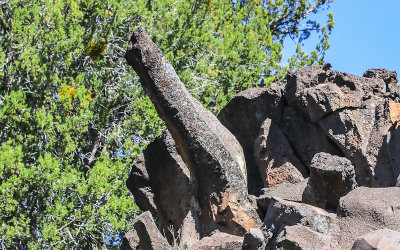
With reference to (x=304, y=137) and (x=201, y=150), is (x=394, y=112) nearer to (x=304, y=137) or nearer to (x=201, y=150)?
(x=304, y=137)

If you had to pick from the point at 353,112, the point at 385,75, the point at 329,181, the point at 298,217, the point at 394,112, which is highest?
the point at 385,75

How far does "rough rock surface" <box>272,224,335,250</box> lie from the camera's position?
6503 millimetres

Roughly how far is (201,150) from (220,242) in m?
1.06

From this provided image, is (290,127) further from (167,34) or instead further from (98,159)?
(167,34)

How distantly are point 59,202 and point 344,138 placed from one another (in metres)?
6.75

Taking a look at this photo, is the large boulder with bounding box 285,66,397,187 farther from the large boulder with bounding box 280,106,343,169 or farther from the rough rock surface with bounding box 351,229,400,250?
the rough rock surface with bounding box 351,229,400,250

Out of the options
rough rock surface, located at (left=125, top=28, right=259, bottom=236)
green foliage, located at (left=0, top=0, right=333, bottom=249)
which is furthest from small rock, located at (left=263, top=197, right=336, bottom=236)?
green foliage, located at (left=0, top=0, right=333, bottom=249)

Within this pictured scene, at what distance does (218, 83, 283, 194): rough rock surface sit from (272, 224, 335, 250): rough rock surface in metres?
2.38

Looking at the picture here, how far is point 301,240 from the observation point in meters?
6.55

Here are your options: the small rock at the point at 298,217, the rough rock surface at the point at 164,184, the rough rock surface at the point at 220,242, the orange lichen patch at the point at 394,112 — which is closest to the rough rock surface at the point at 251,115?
the rough rock surface at the point at 164,184

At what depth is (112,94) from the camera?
52.3ft

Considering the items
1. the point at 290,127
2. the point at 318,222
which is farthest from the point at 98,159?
the point at 318,222

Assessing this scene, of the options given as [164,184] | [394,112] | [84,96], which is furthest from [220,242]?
[84,96]

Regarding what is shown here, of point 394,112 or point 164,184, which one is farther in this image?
point 164,184
